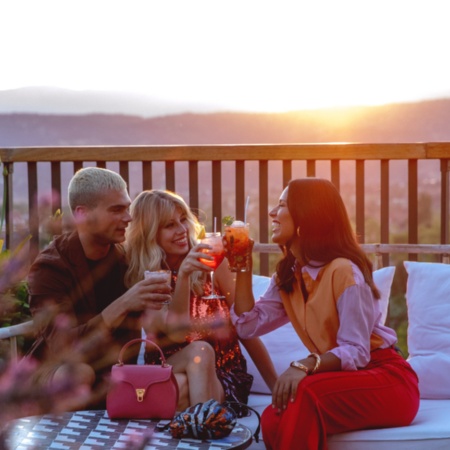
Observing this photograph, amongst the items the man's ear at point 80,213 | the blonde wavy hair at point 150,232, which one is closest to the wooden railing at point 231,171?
the blonde wavy hair at point 150,232

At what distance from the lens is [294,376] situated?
8.11ft

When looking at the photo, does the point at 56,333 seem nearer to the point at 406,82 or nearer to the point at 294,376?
the point at 294,376

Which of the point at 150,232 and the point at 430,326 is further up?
the point at 150,232

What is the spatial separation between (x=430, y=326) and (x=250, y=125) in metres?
7.30

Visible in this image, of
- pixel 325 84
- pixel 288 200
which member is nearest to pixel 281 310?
pixel 288 200

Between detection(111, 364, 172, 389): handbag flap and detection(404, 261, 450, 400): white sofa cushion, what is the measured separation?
1164mm

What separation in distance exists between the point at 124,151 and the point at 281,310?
2.12 meters

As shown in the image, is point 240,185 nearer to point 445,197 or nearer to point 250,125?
point 445,197

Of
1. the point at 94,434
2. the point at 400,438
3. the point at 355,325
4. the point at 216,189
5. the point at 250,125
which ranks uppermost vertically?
the point at 250,125

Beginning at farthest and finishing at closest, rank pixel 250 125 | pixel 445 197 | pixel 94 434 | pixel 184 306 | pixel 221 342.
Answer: pixel 250 125
pixel 445 197
pixel 221 342
pixel 184 306
pixel 94 434

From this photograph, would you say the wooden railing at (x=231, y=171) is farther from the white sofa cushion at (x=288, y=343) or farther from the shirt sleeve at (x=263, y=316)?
the shirt sleeve at (x=263, y=316)

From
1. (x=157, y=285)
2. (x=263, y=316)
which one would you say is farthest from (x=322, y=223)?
(x=157, y=285)

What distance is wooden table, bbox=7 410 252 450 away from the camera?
7.29ft

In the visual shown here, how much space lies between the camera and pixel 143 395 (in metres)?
2.44
